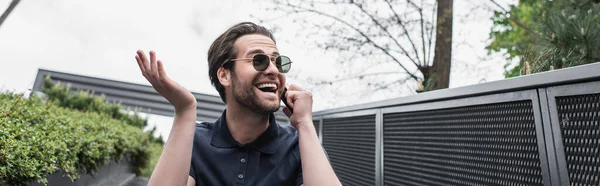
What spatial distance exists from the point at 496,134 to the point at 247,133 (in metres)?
1.23

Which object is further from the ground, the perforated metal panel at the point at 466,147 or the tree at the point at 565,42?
the tree at the point at 565,42

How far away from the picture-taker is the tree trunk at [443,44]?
5.86m

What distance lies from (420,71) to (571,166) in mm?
4878

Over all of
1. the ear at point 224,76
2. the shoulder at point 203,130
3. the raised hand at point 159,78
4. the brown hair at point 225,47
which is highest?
the brown hair at point 225,47

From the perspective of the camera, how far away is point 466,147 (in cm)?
215

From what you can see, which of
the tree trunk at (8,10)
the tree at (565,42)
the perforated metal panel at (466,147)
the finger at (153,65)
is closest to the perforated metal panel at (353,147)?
the perforated metal panel at (466,147)

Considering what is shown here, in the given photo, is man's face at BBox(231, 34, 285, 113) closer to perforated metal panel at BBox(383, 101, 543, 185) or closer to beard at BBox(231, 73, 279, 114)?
beard at BBox(231, 73, 279, 114)

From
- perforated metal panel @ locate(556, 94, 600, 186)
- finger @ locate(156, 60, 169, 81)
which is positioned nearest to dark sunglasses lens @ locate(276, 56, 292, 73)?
finger @ locate(156, 60, 169, 81)

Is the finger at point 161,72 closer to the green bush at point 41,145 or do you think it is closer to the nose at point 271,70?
the nose at point 271,70

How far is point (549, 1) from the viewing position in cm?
516

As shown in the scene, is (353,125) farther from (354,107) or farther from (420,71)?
Result: (420,71)

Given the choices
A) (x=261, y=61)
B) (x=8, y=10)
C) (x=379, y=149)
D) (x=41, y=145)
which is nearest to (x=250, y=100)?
(x=261, y=61)

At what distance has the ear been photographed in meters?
1.87

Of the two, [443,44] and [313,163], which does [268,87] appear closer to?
[313,163]
